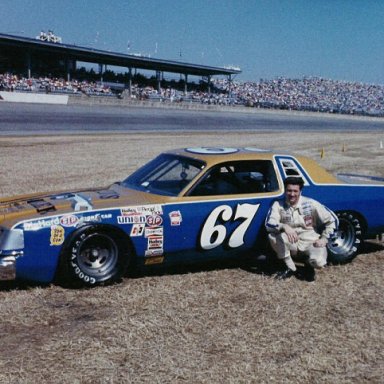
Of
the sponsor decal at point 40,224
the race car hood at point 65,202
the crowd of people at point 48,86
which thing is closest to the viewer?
the sponsor decal at point 40,224

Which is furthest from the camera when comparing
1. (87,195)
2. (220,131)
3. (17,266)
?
(220,131)

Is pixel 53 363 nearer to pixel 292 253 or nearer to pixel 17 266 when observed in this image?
pixel 17 266

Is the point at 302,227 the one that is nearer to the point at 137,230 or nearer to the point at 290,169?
the point at 290,169

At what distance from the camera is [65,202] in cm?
530

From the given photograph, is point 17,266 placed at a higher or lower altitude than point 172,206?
lower

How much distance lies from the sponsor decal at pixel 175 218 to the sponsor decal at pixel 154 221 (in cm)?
11

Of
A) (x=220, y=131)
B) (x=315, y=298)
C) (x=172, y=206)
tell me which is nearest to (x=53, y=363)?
(x=172, y=206)

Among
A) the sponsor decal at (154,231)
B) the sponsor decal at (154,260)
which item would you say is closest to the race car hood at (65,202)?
the sponsor decal at (154,231)

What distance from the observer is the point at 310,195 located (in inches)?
241

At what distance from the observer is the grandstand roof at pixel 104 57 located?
Result: 165 feet

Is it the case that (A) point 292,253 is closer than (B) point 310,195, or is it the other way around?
(A) point 292,253

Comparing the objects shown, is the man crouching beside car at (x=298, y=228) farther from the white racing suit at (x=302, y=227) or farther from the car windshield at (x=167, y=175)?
the car windshield at (x=167, y=175)

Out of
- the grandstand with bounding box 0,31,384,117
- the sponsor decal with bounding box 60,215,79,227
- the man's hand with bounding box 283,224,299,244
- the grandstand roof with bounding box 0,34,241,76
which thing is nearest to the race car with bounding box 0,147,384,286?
the sponsor decal with bounding box 60,215,79,227

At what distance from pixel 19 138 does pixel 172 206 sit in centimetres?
1693
